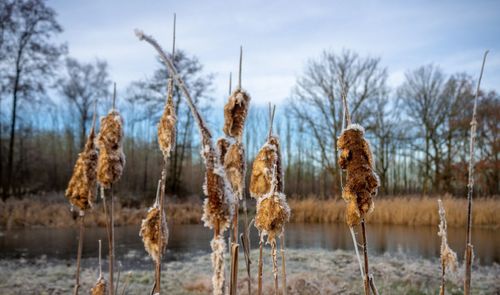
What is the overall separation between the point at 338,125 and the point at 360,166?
2462 cm

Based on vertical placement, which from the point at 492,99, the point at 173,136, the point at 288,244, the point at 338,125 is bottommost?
the point at 288,244

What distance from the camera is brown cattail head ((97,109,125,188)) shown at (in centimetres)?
131

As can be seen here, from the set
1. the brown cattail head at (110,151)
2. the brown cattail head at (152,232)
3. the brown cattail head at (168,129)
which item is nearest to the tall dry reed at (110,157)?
the brown cattail head at (110,151)

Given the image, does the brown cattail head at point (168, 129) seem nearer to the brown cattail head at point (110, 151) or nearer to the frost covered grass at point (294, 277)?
the brown cattail head at point (110, 151)

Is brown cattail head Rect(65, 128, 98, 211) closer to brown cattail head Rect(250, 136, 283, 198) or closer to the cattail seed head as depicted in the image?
brown cattail head Rect(250, 136, 283, 198)

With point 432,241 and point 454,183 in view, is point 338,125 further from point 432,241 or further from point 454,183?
point 432,241

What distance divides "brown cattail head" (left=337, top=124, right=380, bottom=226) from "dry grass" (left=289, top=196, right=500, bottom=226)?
14.6 meters

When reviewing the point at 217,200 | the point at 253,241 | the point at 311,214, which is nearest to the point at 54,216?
the point at 253,241

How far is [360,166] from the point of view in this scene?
1045mm

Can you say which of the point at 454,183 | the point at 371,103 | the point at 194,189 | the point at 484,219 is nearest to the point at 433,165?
the point at 454,183

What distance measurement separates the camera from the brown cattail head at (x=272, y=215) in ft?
3.68

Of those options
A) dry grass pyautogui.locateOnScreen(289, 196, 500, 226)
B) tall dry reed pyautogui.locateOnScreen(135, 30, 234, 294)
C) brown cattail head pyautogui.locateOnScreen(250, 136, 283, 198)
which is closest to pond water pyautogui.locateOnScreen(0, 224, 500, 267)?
dry grass pyautogui.locateOnScreen(289, 196, 500, 226)

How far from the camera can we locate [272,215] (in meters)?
1.12

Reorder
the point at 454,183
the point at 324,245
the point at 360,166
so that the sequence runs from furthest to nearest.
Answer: the point at 454,183 → the point at 324,245 → the point at 360,166
